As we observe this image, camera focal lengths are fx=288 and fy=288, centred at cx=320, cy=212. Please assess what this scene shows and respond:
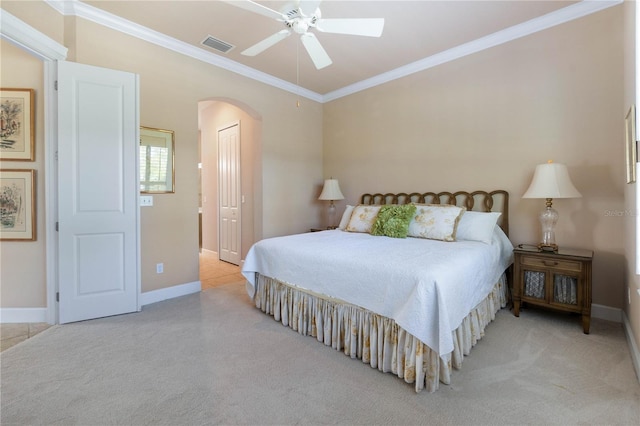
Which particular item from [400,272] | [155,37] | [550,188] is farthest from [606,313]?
[155,37]

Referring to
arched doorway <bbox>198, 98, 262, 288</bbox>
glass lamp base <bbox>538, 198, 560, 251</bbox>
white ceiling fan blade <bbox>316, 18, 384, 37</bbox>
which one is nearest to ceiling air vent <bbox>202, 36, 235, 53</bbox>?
arched doorway <bbox>198, 98, 262, 288</bbox>

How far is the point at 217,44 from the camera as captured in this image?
11.0 ft

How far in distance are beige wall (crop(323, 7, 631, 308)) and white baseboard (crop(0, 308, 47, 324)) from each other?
4082 millimetres

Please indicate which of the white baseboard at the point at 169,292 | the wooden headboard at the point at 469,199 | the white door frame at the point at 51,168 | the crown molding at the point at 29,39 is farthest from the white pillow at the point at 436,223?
the crown molding at the point at 29,39

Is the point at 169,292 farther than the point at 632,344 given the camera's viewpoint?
Yes

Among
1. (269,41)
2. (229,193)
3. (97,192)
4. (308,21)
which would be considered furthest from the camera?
(229,193)

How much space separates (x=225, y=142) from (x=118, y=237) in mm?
2938

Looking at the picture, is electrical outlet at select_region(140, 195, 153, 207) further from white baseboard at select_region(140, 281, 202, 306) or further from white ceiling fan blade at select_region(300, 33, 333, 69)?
white ceiling fan blade at select_region(300, 33, 333, 69)

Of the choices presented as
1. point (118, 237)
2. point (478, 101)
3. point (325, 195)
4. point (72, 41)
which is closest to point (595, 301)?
point (478, 101)

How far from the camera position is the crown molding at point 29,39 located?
2.14 meters

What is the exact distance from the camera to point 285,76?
4.25 m

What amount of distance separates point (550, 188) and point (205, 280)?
421cm

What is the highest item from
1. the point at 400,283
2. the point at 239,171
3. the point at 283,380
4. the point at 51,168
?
the point at 239,171

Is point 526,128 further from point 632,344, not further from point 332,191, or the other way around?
point 332,191
